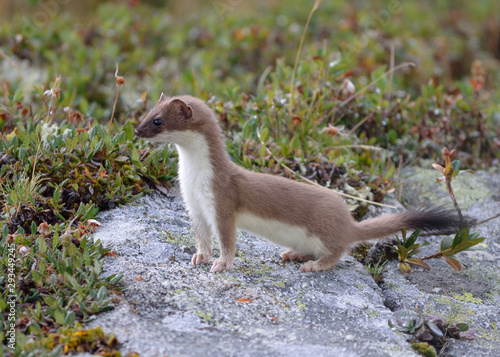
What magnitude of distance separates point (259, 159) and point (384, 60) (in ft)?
15.2

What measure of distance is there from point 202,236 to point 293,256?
2.47 ft

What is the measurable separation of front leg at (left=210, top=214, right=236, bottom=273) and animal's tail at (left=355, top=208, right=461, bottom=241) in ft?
3.22

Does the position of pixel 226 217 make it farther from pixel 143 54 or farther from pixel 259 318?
pixel 143 54

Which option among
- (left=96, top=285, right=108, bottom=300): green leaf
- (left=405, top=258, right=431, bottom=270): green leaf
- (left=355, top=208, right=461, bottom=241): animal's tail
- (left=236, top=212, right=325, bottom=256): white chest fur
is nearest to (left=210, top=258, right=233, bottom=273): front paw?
(left=236, top=212, right=325, bottom=256): white chest fur


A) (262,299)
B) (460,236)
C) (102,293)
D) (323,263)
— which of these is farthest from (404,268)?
(102,293)

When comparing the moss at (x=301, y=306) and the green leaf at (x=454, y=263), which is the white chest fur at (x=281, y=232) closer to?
the moss at (x=301, y=306)

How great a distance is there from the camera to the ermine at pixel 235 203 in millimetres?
3984

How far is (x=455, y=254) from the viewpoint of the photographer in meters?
4.82

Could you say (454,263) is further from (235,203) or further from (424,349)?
(235,203)

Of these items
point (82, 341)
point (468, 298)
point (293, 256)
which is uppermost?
point (82, 341)

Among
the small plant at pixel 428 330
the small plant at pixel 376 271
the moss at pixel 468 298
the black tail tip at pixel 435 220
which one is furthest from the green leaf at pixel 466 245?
the small plant at pixel 428 330

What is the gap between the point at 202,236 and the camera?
4.16m

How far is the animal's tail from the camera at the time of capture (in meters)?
4.32

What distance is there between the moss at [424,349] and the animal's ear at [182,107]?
2.09 m
